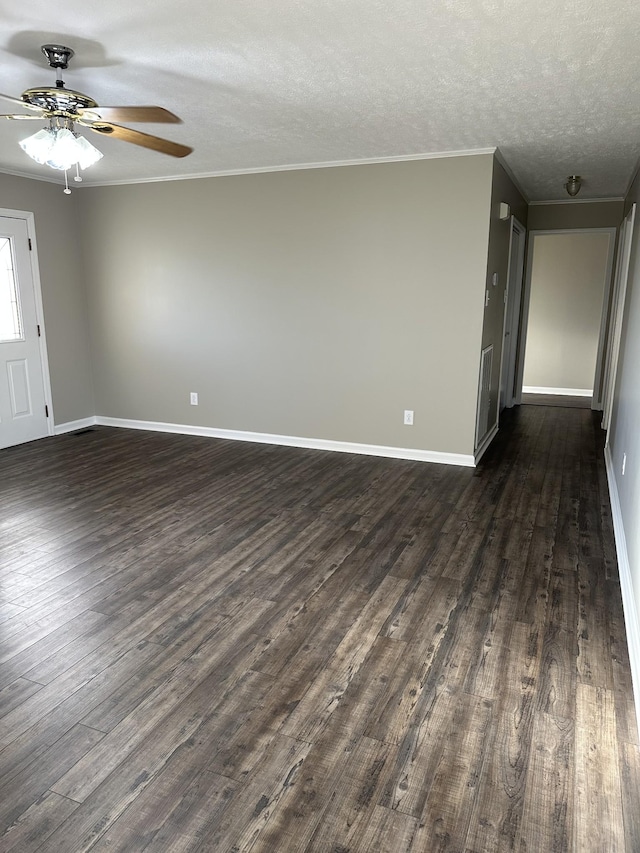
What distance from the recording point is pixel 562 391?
27.1 ft

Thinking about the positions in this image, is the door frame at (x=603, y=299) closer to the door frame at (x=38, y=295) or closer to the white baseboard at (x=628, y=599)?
the white baseboard at (x=628, y=599)

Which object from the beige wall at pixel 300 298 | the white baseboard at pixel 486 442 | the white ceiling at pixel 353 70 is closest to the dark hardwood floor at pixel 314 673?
the white baseboard at pixel 486 442

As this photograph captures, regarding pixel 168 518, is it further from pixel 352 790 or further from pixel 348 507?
pixel 352 790

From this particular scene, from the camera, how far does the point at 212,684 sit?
2.21m

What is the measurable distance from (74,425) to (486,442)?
4233 millimetres

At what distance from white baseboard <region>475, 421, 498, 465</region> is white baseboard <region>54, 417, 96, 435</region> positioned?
4102 mm

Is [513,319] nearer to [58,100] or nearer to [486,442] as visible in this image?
[486,442]

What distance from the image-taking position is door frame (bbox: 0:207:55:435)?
5.37m

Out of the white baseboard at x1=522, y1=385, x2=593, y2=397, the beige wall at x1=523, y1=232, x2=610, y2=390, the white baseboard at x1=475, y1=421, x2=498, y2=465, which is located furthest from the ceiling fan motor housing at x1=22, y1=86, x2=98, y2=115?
the white baseboard at x1=522, y1=385, x2=593, y2=397

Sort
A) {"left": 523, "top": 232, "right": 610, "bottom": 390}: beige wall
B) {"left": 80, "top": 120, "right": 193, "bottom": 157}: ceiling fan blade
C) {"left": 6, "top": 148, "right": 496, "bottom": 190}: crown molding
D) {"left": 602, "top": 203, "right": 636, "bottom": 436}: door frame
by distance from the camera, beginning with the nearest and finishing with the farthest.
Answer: {"left": 80, "top": 120, "right": 193, "bottom": 157}: ceiling fan blade, {"left": 6, "top": 148, "right": 496, "bottom": 190}: crown molding, {"left": 602, "top": 203, "right": 636, "bottom": 436}: door frame, {"left": 523, "top": 232, "right": 610, "bottom": 390}: beige wall

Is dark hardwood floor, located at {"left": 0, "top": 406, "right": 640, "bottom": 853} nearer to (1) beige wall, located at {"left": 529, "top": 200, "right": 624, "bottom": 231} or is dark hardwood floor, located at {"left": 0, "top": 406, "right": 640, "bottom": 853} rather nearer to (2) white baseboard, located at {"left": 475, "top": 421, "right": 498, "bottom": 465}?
(2) white baseboard, located at {"left": 475, "top": 421, "right": 498, "bottom": 465}

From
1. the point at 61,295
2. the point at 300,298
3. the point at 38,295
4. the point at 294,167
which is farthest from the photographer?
the point at 61,295

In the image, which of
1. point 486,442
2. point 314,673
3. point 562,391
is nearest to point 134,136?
point 314,673

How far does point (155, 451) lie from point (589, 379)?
5957mm
